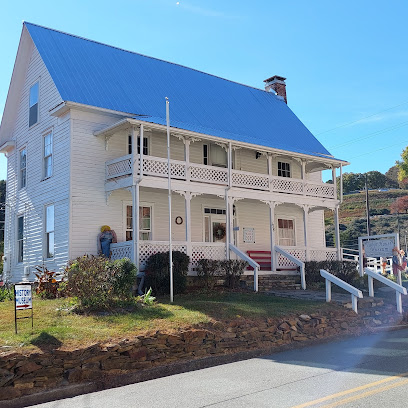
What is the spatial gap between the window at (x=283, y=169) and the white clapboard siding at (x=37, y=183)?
35.4 feet

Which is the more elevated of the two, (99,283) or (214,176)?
(214,176)

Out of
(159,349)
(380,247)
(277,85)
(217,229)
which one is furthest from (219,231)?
(159,349)

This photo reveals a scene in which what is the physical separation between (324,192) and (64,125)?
38.9ft

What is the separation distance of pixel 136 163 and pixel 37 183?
5.55m

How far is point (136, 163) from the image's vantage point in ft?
55.8

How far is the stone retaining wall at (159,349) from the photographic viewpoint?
7859 millimetres

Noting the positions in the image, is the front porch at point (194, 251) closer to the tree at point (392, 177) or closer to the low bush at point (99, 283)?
the low bush at point (99, 283)

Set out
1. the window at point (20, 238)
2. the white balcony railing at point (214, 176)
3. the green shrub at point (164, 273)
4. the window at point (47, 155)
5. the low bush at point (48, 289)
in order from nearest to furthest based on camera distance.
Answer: the low bush at point (48, 289) → the green shrub at point (164, 273) → the white balcony railing at point (214, 176) → the window at point (47, 155) → the window at point (20, 238)

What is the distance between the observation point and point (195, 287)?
681 inches

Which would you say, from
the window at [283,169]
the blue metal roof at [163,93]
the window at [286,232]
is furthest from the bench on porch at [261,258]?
the blue metal roof at [163,93]

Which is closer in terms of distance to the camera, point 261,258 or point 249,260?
point 249,260

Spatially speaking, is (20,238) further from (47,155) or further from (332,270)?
(332,270)

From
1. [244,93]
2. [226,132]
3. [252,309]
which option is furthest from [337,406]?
[244,93]

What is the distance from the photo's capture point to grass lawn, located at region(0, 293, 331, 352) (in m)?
9.02
